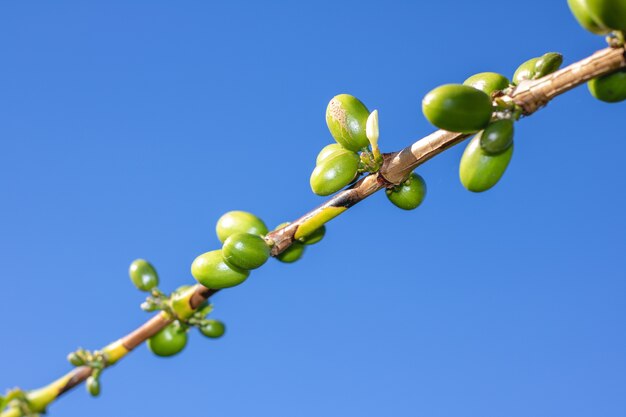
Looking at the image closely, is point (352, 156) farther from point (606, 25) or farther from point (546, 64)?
point (606, 25)

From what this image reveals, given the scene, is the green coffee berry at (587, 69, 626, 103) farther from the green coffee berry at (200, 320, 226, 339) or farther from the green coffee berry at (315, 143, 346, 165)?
the green coffee berry at (200, 320, 226, 339)

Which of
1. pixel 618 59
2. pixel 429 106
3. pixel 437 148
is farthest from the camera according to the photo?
pixel 437 148

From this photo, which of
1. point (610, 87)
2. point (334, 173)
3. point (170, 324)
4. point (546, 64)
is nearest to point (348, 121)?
point (334, 173)

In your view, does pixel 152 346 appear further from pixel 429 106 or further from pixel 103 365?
pixel 429 106

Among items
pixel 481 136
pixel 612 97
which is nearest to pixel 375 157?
pixel 481 136

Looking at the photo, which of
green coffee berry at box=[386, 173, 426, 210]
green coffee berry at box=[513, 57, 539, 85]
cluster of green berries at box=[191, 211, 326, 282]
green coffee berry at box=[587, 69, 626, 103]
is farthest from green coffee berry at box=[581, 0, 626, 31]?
cluster of green berries at box=[191, 211, 326, 282]

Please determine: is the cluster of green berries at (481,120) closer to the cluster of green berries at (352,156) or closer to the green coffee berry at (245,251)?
the cluster of green berries at (352,156)
